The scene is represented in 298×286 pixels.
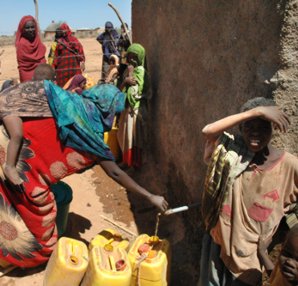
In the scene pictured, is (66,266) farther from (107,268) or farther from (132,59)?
(132,59)

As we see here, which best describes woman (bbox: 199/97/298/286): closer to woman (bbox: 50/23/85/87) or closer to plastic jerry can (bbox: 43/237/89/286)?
plastic jerry can (bbox: 43/237/89/286)

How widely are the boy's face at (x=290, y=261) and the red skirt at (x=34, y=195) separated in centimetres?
185

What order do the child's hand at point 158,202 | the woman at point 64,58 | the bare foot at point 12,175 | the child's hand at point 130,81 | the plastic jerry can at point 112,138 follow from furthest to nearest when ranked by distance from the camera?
the woman at point 64,58
the plastic jerry can at point 112,138
the child's hand at point 130,81
the bare foot at point 12,175
the child's hand at point 158,202

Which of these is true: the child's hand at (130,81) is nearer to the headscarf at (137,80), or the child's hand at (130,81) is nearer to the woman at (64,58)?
the headscarf at (137,80)

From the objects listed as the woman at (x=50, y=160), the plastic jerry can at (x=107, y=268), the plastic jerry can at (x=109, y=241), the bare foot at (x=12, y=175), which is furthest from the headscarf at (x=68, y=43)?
the plastic jerry can at (x=107, y=268)

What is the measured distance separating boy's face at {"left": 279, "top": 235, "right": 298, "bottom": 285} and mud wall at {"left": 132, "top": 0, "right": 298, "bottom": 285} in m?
0.77

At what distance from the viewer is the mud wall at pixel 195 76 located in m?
2.24

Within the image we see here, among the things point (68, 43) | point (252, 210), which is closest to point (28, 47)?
point (68, 43)

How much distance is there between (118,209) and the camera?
15.3 ft

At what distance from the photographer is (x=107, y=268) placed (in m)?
2.66

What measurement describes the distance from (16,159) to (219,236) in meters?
1.73

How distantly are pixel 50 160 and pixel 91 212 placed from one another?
1.61 m

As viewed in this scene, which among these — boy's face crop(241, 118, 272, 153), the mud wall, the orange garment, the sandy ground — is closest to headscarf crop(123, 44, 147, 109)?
the mud wall

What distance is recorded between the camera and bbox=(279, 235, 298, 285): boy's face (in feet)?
5.72
